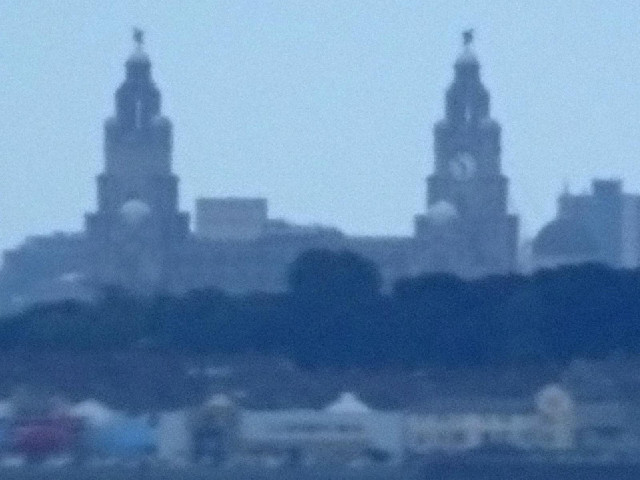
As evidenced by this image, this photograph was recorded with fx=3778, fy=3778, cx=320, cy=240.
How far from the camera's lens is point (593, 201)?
229ft

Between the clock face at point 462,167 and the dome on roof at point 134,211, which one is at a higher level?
the clock face at point 462,167

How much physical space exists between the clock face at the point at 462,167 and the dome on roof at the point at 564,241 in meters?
2.51

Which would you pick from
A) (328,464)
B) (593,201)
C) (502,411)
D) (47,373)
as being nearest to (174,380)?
(47,373)

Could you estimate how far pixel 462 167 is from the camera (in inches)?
2213

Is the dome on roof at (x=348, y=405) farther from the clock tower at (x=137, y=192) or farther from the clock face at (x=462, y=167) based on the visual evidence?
the clock face at (x=462, y=167)

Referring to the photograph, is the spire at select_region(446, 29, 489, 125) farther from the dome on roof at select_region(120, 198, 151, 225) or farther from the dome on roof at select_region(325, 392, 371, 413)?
the dome on roof at select_region(325, 392, 371, 413)

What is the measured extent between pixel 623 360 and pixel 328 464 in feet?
26.8

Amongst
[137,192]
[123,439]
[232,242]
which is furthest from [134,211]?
[123,439]

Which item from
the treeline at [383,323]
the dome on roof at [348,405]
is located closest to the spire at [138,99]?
the treeline at [383,323]

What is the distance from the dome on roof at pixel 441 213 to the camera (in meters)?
55.0

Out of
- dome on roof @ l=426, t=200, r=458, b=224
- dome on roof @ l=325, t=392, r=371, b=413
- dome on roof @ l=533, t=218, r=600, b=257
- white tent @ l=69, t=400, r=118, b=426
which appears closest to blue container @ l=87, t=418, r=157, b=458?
white tent @ l=69, t=400, r=118, b=426

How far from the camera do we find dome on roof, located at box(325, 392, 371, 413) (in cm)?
2984

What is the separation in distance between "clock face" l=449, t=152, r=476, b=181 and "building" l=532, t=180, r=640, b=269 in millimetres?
1726

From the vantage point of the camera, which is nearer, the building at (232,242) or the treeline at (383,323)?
the treeline at (383,323)
